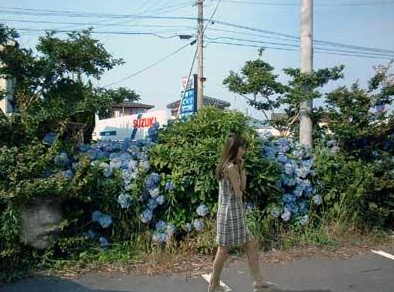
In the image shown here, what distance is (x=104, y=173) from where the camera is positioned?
6.02 m

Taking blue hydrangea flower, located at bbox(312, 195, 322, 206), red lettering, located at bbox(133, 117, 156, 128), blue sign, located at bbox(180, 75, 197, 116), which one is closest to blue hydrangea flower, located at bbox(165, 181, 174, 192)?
blue hydrangea flower, located at bbox(312, 195, 322, 206)

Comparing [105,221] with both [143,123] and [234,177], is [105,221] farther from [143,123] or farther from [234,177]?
[143,123]

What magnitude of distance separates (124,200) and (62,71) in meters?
2.90

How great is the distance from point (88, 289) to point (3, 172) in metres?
1.74

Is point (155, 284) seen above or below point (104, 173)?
below

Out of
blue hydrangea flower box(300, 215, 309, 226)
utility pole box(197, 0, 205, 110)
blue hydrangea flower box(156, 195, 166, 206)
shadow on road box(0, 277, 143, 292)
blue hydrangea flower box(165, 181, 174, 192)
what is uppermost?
utility pole box(197, 0, 205, 110)

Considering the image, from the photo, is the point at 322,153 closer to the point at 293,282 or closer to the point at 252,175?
the point at 252,175

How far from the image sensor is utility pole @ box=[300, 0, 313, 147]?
8.21 metres

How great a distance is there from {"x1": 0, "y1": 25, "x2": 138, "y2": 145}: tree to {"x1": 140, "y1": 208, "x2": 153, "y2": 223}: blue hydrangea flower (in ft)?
5.68

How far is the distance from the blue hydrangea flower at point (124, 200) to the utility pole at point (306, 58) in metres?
3.68

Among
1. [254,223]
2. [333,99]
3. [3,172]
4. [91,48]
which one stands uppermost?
[91,48]

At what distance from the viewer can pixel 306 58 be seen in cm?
824

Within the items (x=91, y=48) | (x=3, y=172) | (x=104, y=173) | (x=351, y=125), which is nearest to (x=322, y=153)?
(x=351, y=125)

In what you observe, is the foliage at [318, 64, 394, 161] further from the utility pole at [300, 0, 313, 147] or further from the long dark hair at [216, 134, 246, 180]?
the long dark hair at [216, 134, 246, 180]
